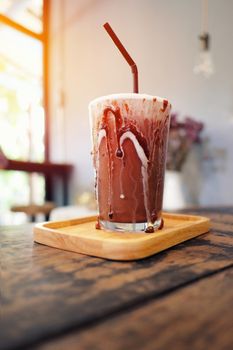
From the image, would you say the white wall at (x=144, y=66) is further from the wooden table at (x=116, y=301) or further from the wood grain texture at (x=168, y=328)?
the wood grain texture at (x=168, y=328)

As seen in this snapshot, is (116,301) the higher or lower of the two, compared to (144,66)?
lower

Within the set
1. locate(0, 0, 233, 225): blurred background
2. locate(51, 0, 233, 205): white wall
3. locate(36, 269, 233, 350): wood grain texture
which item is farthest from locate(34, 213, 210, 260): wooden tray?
locate(51, 0, 233, 205): white wall

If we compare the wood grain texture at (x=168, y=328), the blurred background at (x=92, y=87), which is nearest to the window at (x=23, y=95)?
the blurred background at (x=92, y=87)

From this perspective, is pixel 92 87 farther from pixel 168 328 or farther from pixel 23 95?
pixel 168 328

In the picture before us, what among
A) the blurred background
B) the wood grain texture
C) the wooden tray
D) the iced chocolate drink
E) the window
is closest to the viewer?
the wood grain texture

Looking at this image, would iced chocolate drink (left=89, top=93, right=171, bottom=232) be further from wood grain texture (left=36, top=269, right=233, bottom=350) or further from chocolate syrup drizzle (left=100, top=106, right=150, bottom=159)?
wood grain texture (left=36, top=269, right=233, bottom=350)

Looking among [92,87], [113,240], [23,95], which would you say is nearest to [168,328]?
[113,240]

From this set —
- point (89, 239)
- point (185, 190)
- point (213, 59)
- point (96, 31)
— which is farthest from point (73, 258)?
point (96, 31)
